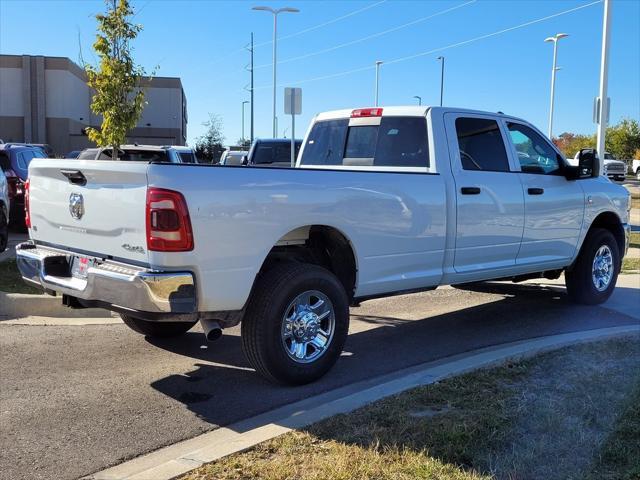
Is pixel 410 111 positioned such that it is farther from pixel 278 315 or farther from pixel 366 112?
pixel 278 315

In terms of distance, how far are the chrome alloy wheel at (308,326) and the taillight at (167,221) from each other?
1019 mm

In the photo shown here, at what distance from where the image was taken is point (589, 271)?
25.0 feet

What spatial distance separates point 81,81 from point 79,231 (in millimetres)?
57257

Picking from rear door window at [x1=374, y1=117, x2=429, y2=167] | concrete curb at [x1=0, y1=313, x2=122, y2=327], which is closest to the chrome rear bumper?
concrete curb at [x1=0, y1=313, x2=122, y2=327]

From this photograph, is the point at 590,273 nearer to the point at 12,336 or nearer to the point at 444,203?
the point at 444,203

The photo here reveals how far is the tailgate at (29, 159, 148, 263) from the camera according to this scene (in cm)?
414

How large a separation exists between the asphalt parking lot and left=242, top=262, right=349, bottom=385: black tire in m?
0.16

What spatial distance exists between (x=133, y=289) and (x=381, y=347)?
269 centimetres

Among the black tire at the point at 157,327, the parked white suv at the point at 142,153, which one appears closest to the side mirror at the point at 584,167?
the black tire at the point at 157,327

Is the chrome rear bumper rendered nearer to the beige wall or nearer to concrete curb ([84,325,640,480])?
concrete curb ([84,325,640,480])

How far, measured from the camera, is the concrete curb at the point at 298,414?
11.7 feet

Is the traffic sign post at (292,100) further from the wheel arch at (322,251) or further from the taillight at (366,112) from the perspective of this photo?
the wheel arch at (322,251)

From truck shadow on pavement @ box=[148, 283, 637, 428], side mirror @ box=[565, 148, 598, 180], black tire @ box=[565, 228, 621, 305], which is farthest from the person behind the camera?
black tire @ box=[565, 228, 621, 305]

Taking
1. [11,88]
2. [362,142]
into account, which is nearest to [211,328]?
[362,142]
